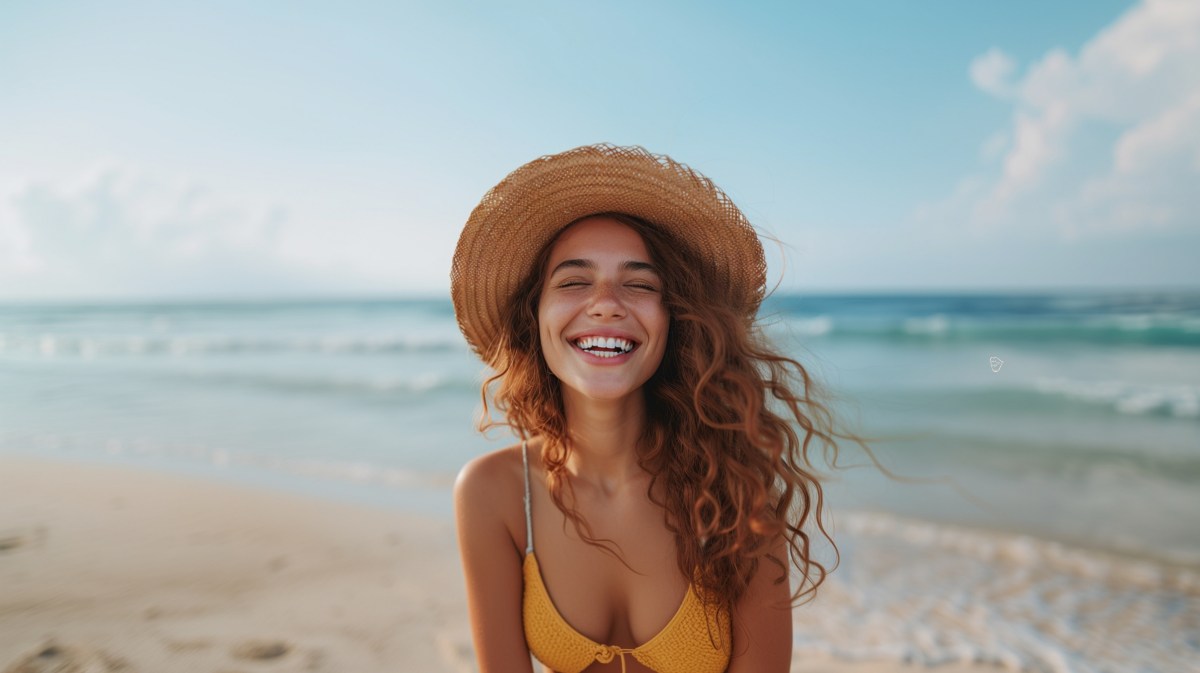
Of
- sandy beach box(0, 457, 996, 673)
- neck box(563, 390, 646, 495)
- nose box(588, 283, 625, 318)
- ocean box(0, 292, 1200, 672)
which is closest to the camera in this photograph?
nose box(588, 283, 625, 318)

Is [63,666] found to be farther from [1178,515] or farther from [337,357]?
[337,357]

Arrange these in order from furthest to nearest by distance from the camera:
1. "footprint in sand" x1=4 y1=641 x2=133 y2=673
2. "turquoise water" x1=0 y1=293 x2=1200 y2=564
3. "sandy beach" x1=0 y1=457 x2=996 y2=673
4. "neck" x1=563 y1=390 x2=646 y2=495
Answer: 1. "turquoise water" x1=0 y1=293 x2=1200 y2=564
2. "sandy beach" x1=0 y1=457 x2=996 y2=673
3. "footprint in sand" x1=4 y1=641 x2=133 y2=673
4. "neck" x1=563 y1=390 x2=646 y2=495

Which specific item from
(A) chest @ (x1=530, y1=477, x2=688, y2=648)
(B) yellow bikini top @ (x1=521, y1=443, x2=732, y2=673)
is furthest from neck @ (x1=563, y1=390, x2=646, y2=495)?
(B) yellow bikini top @ (x1=521, y1=443, x2=732, y2=673)

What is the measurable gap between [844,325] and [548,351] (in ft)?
91.7

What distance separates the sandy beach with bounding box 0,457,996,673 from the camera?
3.31 metres

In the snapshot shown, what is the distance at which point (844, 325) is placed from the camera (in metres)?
28.3

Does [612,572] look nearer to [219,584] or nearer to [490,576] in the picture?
[490,576]

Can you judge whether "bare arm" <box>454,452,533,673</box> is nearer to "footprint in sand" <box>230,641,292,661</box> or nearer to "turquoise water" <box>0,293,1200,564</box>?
"turquoise water" <box>0,293,1200,564</box>

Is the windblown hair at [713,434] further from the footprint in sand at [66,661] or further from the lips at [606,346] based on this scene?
the footprint in sand at [66,661]

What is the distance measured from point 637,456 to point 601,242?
82cm

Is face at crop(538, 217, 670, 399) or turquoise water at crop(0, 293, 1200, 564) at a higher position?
face at crop(538, 217, 670, 399)

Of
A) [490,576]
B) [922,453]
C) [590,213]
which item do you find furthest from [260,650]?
[922,453]

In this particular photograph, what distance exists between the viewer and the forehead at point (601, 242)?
91.0 inches

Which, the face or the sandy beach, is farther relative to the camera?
the sandy beach
